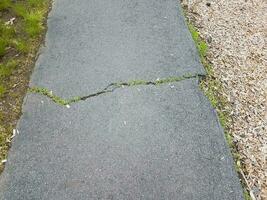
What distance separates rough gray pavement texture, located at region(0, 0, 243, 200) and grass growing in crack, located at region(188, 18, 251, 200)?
0.26ft

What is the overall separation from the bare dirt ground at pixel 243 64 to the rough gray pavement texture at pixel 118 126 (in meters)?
0.22

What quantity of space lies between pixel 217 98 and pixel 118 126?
111cm

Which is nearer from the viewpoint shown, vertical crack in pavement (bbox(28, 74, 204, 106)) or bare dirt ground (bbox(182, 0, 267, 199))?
bare dirt ground (bbox(182, 0, 267, 199))

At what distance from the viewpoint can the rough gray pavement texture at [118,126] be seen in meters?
3.02

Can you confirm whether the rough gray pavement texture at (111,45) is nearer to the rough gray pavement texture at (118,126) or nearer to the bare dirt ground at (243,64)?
the rough gray pavement texture at (118,126)

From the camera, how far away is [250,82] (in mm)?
3969

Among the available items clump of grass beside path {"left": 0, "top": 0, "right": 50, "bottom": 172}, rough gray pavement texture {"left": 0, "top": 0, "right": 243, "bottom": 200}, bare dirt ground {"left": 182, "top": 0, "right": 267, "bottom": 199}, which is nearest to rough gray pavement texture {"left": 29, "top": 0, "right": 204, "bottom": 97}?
rough gray pavement texture {"left": 0, "top": 0, "right": 243, "bottom": 200}

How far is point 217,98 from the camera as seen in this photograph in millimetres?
3773

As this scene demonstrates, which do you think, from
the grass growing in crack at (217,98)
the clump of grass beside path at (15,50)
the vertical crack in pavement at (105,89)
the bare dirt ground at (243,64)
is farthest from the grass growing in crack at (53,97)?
the bare dirt ground at (243,64)

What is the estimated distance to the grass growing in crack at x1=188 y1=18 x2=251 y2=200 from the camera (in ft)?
10.8

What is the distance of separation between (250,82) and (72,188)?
7.42 ft

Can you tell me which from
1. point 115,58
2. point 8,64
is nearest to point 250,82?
point 115,58

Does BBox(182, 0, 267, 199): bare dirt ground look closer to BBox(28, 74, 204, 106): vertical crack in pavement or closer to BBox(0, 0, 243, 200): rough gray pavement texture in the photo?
BBox(0, 0, 243, 200): rough gray pavement texture

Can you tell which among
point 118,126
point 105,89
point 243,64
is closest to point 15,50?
point 105,89
